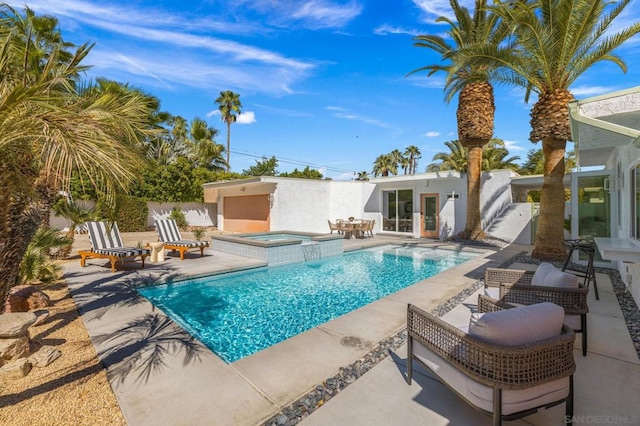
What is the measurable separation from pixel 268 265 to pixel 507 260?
7954 millimetres

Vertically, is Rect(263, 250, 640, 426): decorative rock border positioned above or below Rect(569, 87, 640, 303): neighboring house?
below

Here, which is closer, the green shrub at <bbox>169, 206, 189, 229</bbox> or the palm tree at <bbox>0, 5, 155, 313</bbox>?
the palm tree at <bbox>0, 5, 155, 313</bbox>

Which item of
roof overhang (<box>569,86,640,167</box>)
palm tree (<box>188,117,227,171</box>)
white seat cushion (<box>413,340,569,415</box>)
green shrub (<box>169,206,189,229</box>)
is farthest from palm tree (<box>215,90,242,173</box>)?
white seat cushion (<box>413,340,569,415</box>)

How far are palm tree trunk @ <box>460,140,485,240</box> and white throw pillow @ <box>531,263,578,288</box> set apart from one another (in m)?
11.1

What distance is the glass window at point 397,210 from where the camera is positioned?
18203 millimetres

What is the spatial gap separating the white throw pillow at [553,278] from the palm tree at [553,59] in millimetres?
7201

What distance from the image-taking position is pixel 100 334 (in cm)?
418

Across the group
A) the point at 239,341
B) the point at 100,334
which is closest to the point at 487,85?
the point at 239,341

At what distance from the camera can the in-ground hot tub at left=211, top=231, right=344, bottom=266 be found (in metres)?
10.2

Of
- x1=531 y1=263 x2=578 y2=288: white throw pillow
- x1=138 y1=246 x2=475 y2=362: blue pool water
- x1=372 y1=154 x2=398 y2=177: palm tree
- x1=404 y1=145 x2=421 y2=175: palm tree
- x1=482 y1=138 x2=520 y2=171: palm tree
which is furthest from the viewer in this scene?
x1=404 y1=145 x2=421 y2=175: palm tree

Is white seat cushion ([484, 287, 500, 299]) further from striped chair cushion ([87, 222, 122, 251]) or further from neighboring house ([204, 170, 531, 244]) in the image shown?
neighboring house ([204, 170, 531, 244])

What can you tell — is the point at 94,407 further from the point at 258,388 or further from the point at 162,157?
the point at 162,157

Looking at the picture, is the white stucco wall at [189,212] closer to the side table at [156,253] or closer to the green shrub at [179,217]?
the green shrub at [179,217]

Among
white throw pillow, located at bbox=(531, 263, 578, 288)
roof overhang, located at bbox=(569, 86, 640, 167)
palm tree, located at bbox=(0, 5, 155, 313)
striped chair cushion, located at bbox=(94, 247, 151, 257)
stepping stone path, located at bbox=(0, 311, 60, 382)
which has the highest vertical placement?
roof overhang, located at bbox=(569, 86, 640, 167)
